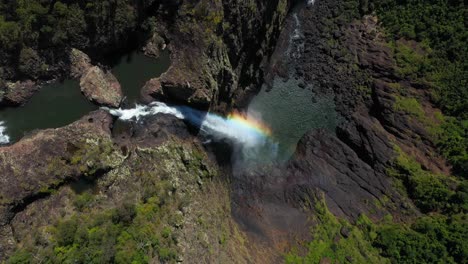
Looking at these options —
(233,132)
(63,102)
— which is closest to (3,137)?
(63,102)

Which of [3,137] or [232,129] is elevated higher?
[232,129]

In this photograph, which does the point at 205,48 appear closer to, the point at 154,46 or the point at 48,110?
the point at 154,46

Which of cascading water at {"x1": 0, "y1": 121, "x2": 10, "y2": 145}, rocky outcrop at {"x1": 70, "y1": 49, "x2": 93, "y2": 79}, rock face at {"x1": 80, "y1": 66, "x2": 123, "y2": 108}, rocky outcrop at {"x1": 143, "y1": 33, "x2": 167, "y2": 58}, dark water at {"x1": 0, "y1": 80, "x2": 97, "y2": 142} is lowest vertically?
cascading water at {"x1": 0, "y1": 121, "x2": 10, "y2": 145}

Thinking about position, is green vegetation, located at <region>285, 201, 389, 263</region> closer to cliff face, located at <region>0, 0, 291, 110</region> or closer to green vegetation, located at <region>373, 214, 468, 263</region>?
green vegetation, located at <region>373, 214, 468, 263</region>

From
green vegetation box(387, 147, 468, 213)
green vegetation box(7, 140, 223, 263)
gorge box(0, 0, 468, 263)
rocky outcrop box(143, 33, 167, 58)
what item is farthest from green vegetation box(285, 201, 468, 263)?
rocky outcrop box(143, 33, 167, 58)

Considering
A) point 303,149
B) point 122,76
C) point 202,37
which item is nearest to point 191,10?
point 202,37

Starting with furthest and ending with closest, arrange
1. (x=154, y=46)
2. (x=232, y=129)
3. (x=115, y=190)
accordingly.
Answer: (x=232, y=129) → (x=154, y=46) → (x=115, y=190)

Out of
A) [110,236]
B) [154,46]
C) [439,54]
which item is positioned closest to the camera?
[110,236]

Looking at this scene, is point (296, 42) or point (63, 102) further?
point (296, 42)
